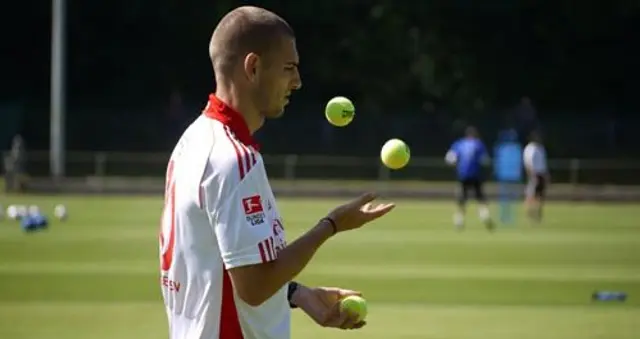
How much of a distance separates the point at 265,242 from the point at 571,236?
946 inches

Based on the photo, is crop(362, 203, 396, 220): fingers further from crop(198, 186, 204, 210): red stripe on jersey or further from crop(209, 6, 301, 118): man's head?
crop(198, 186, 204, 210): red stripe on jersey

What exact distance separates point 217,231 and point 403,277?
15.3 metres

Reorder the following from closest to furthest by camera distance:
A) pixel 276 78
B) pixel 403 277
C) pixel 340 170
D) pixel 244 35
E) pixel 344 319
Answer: pixel 244 35, pixel 276 78, pixel 344 319, pixel 403 277, pixel 340 170

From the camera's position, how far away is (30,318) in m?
15.7

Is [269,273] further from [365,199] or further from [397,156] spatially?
[397,156]

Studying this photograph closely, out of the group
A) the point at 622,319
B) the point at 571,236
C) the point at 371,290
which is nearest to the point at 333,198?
the point at 571,236

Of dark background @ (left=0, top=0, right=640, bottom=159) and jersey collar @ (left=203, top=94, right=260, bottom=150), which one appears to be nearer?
jersey collar @ (left=203, top=94, right=260, bottom=150)

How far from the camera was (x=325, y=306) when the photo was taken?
6160 mm

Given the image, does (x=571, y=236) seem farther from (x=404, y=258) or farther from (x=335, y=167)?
(x=335, y=167)

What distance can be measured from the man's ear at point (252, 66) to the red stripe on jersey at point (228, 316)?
0.76m

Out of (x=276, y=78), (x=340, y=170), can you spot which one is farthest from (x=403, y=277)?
(x=340, y=170)

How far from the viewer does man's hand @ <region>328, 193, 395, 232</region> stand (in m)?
5.71

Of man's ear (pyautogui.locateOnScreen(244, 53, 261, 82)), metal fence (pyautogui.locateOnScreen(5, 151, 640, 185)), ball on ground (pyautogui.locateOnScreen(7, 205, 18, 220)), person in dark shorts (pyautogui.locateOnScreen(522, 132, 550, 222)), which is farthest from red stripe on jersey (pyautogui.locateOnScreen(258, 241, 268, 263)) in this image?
metal fence (pyautogui.locateOnScreen(5, 151, 640, 185))

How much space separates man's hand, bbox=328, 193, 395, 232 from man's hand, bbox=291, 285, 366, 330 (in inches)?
19.0
